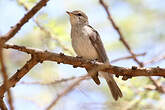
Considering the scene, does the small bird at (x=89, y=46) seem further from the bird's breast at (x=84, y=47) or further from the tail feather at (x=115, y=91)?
the tail feather at (x=115, y=91)

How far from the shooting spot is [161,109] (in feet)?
18.2

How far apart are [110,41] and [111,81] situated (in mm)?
2654

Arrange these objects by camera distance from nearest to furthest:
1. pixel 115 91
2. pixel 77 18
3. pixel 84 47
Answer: pixel 115 91 → pixel 84 47 → pixel 77 18

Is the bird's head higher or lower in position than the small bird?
higher

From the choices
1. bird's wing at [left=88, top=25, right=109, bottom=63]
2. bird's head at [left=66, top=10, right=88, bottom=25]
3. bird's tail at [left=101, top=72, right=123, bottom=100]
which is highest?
bird's head at [left=66, top=10, right=88, bottom=25]

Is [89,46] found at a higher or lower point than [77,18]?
lower

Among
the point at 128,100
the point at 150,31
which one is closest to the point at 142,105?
the point at 128,100

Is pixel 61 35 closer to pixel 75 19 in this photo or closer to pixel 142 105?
pixel 75 19

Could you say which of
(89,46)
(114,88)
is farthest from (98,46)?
(114,88)

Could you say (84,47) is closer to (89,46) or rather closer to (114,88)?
(89,46)

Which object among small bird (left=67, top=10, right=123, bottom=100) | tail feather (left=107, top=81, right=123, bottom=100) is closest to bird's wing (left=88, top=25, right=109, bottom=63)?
small bird (left=67, top=10, right=123, bottom=100)

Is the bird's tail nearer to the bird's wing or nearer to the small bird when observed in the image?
the small bird

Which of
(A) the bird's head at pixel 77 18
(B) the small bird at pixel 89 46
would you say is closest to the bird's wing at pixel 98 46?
(B) the small bird at pixel 89 46

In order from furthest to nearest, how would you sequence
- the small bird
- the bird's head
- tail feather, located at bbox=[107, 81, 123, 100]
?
the bird's head → the small bird → tail feather, located at bbox=[107, 81, 123, 100]
